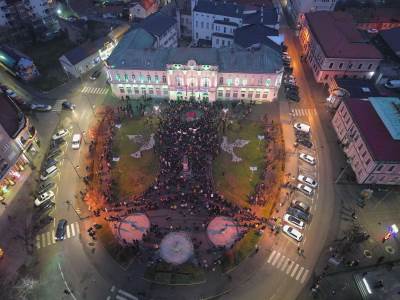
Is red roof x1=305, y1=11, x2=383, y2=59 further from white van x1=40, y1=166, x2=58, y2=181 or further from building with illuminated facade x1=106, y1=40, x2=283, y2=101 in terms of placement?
white van x1=40, y1=166, x2=58, y2=181

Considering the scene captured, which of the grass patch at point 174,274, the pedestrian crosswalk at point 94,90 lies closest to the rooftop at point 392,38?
the grass patch at point 174,274

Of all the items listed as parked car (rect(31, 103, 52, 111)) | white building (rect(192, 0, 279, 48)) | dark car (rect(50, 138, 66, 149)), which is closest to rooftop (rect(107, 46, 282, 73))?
white building (rect(192, 0, 279, 48))

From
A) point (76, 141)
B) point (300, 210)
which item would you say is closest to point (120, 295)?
point (300, 210)

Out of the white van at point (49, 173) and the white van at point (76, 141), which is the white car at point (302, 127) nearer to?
the white van at point (76, 141)

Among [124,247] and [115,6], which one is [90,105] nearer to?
[124,247]

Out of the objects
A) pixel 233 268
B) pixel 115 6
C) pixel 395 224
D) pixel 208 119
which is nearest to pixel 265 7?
pixel 208 119

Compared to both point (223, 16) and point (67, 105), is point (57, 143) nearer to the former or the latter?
point (67, 105)
